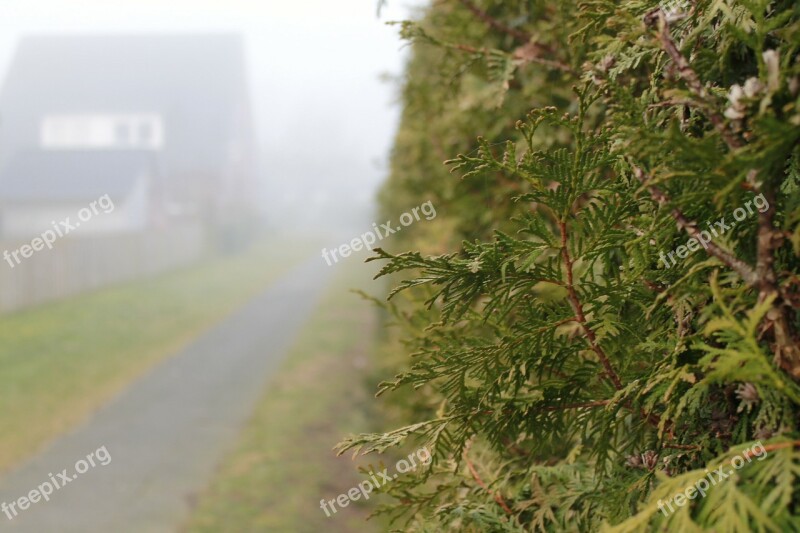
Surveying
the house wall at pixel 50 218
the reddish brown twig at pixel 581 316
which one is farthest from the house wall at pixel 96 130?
the reddish brown twig at pixel 581 316

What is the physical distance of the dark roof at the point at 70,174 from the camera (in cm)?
2917

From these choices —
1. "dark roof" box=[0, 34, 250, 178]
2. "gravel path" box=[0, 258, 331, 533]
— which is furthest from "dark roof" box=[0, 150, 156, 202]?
"gravel path" box=[0, 258, 331, 533]

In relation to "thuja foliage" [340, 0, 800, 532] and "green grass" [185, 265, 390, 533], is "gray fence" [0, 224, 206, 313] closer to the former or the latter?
"green grass" [185, 265, 390, 533]

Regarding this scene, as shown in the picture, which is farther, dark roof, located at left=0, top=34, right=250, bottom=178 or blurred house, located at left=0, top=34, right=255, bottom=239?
dark roof, located at left=0, top=34, right=250, bottom=178

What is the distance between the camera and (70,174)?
99.1 ft

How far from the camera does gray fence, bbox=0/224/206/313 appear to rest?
15.3 m

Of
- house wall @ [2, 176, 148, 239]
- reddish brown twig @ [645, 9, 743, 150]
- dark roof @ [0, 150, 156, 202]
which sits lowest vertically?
reddish brown twig @ [645, 9, 743, 150]

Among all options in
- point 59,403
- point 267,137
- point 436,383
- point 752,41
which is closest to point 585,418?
point 752,41

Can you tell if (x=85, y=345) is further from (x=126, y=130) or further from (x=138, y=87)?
(x=138, y=87)

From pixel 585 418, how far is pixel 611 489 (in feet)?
0.52

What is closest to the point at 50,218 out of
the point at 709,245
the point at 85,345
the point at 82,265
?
the point at 82,265

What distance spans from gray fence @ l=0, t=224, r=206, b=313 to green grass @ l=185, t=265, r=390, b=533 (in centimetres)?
700

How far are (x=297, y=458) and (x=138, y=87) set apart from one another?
38.6 meters

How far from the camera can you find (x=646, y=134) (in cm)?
119
